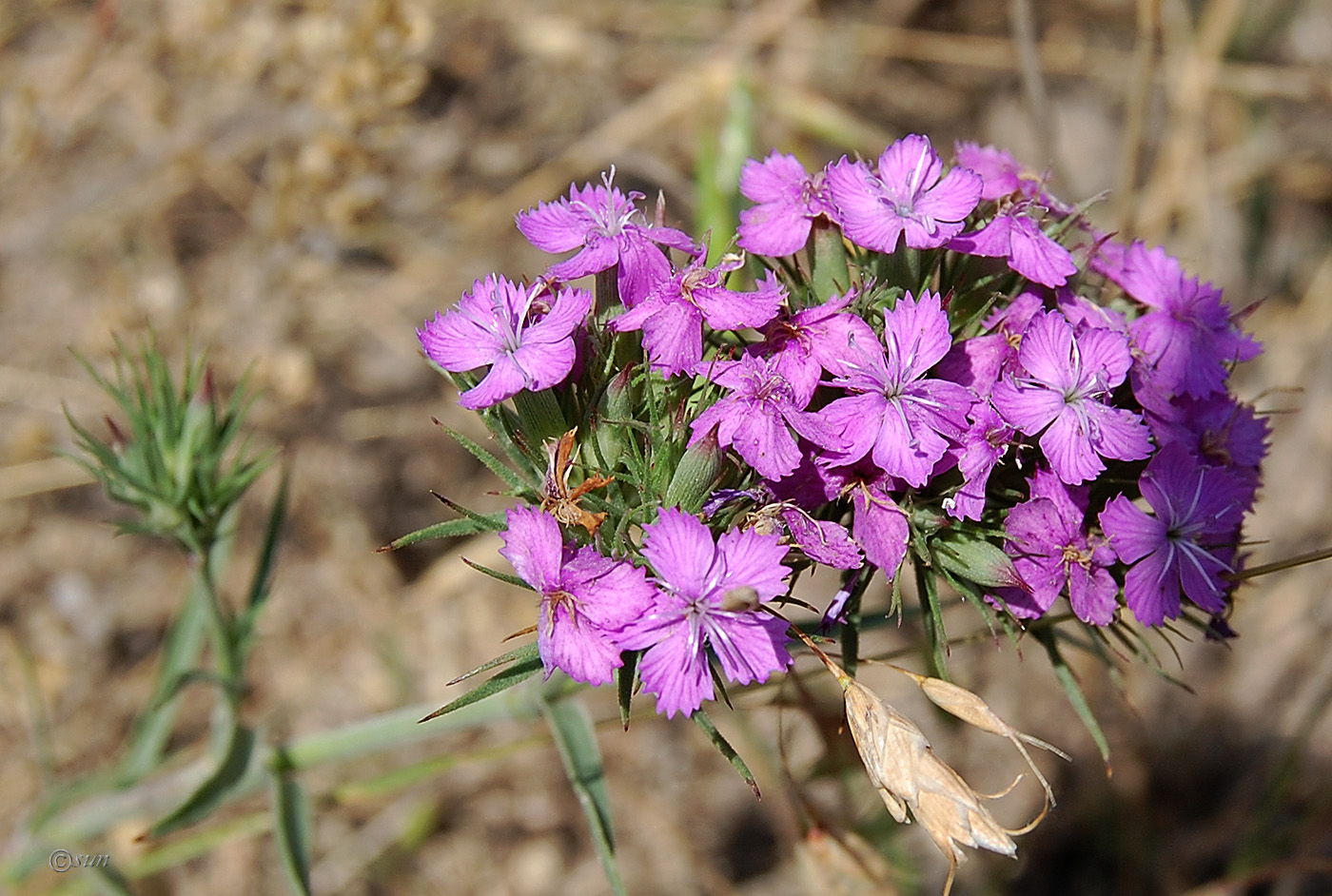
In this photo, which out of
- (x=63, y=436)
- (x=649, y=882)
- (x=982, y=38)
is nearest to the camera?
(x=649, y=882)

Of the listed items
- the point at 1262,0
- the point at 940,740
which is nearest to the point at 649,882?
the point at 940,740

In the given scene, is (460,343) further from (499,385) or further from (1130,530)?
(1130,530)

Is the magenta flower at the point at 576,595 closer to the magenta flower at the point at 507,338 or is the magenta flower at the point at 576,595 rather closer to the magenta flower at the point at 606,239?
the magenta flower at the point at 507,338

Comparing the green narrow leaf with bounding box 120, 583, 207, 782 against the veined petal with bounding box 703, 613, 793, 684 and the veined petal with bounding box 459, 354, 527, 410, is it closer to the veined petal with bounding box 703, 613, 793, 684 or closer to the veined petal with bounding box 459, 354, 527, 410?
the veined petal with bounding box 459, 354, 527, 410

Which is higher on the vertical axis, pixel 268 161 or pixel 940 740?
pixel 268 161

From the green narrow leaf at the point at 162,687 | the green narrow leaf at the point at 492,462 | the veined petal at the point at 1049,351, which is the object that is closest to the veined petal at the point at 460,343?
the green narrow leaf at the point at 492,462

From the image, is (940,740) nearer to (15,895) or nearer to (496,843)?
(496,843)

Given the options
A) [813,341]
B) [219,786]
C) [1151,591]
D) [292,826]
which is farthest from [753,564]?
[219,786]
